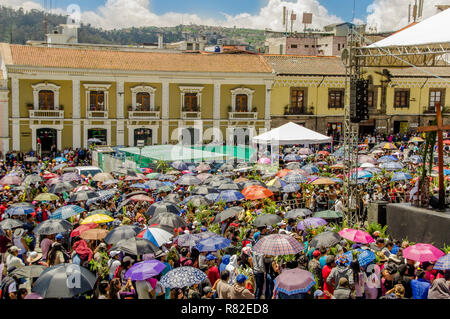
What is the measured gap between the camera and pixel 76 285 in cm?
721

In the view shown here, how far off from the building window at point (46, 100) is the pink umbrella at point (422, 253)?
28843 millimetres

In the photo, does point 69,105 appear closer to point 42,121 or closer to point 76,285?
point 42,121

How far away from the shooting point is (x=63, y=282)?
7133mm

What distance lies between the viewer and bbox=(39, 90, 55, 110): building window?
33.1m

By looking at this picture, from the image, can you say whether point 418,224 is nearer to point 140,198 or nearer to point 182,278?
point 182,278

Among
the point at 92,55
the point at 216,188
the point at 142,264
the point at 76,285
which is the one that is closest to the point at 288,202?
the point at 216,188

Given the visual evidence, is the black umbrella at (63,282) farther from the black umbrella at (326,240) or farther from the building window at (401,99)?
the building window at (401,99)

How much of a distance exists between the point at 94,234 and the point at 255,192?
5300mm

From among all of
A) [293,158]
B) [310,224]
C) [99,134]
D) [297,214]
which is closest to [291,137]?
[293,158]

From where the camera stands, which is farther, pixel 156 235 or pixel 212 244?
pixel 156 235

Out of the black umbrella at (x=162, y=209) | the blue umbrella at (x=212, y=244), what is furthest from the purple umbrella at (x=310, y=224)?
the black umbrella at (x=162, y=209)

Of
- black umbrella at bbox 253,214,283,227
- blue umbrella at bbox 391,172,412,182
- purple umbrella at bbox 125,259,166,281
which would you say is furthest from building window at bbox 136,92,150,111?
purple umbrella at bbox 125,259,166,281

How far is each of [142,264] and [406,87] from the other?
3575 centimetres

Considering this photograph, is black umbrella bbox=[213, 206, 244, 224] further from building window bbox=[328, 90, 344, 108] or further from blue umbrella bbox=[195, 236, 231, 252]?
building window bbox=[328, 90, 344, 108]
